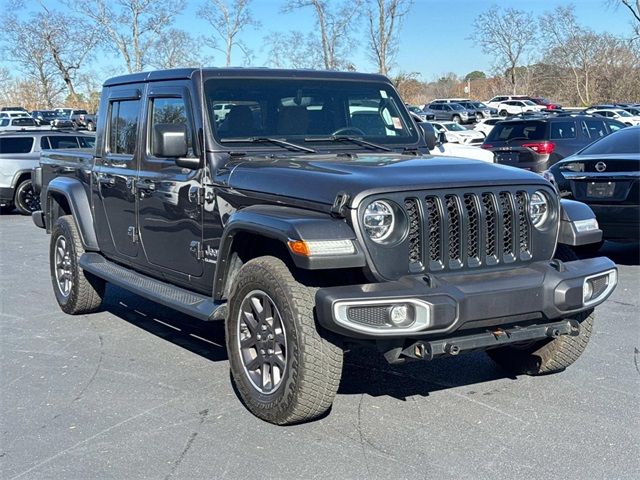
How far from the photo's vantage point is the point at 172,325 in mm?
6977

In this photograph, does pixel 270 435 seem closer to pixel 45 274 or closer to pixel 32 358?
pixel 32 358

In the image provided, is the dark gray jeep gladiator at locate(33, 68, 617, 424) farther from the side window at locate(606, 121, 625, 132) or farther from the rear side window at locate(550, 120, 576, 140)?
the side window at locate(606, 121, 625, 132)

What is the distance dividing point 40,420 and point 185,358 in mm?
1360

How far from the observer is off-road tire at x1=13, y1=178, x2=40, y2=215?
1636 cm

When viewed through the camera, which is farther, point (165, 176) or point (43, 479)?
point (165, 176)

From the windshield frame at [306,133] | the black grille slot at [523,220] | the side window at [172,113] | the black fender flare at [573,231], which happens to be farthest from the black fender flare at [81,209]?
the black fender flare at [573,231]

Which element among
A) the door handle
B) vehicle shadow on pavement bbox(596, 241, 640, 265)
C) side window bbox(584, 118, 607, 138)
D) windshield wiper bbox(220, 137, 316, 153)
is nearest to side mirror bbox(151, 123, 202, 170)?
windshield wiper bbox(220, 137, 316, 153)

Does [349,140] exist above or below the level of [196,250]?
above

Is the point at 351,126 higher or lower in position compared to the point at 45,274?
higher

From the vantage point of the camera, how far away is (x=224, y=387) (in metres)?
5.30

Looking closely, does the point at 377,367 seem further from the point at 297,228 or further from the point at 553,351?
the point at 297,228

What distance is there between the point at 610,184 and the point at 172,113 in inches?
198

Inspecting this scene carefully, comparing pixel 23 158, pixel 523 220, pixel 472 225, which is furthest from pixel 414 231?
pixel 23 158

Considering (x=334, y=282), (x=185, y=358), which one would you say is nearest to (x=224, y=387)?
(x=185, y=358)
